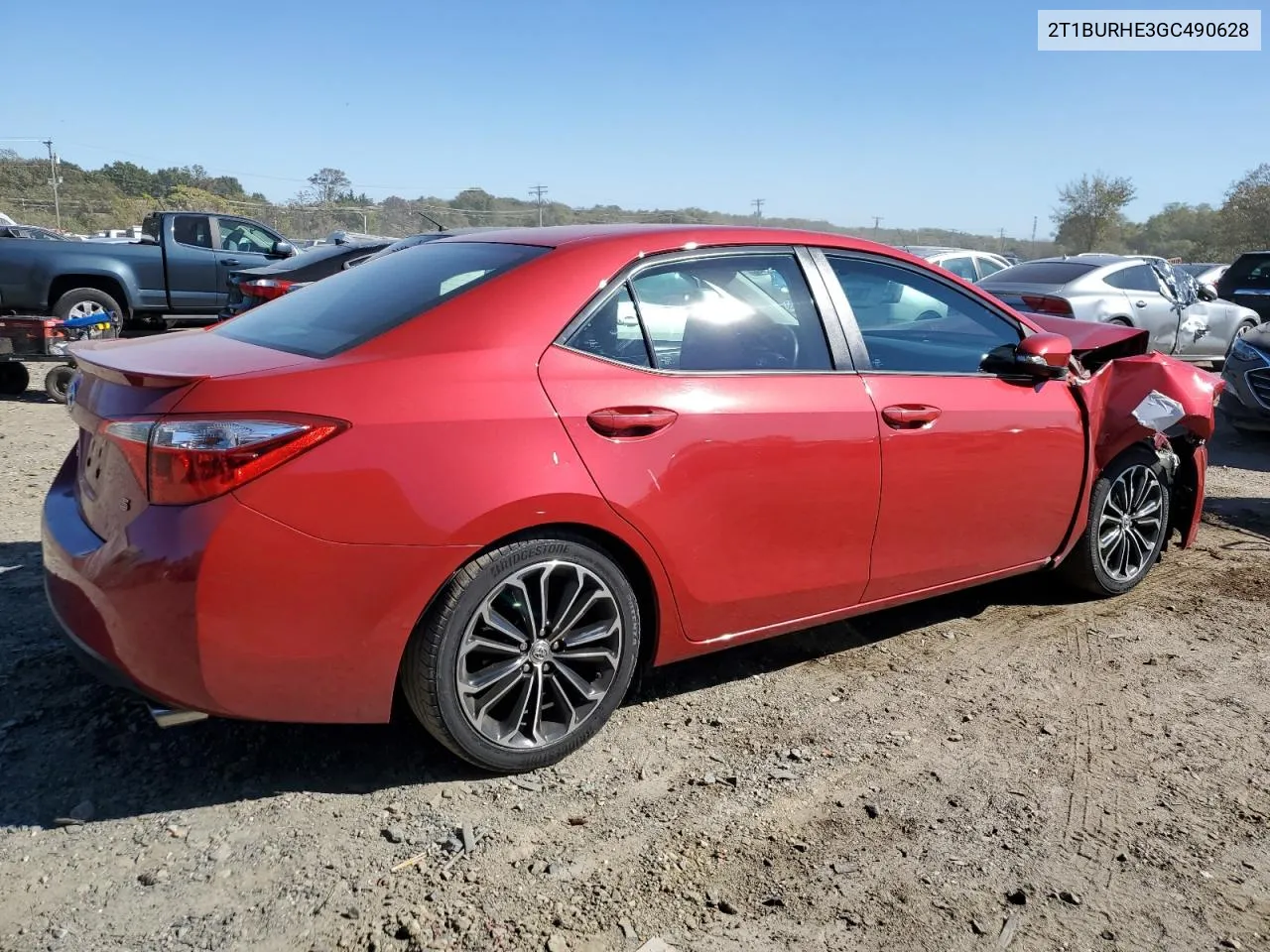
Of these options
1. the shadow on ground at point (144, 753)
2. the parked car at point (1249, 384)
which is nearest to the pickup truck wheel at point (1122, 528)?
the shadow on ground at point (144, 753)

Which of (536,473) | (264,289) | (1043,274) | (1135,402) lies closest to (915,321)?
(1135,402)

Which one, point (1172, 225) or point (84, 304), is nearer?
point (84, 304)

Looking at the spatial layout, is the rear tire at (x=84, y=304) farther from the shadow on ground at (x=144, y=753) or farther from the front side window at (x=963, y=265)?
the front side window at (x=963, y=265)

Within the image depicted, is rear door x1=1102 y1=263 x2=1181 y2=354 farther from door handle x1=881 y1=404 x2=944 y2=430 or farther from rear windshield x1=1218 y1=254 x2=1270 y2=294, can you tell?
door handle x1=881 y1=404 x2=944 y2=430

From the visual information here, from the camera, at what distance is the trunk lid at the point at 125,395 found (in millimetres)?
2486

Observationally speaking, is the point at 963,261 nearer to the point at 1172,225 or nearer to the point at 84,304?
the point at 84,304

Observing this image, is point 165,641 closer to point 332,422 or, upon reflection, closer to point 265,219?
point 332,422

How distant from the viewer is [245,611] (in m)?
2.43

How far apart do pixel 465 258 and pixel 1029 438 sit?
2243 mm

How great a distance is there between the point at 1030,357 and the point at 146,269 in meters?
11.2

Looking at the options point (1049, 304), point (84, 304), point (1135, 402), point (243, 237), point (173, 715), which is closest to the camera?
point (173, 715)

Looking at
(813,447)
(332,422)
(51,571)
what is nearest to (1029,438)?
(813,447)

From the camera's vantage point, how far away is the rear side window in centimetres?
1167

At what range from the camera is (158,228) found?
490 inches
